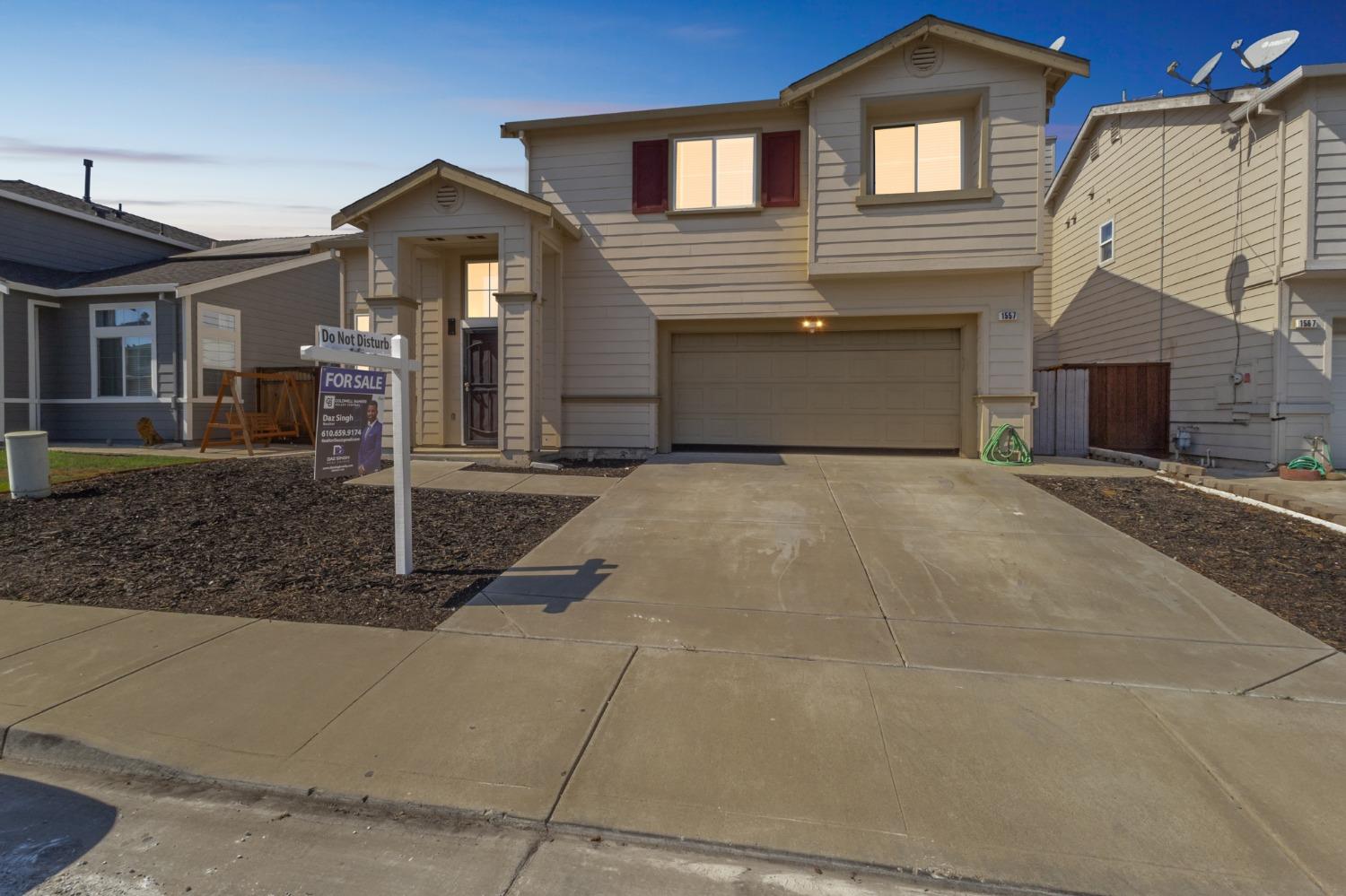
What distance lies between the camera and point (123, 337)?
14164mm

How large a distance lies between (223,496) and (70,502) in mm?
1575

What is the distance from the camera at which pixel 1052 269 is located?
59.1 feet

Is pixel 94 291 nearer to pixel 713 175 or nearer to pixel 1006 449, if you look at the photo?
pixel 713 175

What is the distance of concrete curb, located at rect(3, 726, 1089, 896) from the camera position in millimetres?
2203

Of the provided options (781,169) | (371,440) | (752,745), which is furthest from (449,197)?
(752,745)

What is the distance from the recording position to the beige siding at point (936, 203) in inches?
380

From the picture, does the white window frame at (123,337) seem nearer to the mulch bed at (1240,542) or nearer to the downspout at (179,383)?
the downspout at (179,383)

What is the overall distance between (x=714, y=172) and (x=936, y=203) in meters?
3.59

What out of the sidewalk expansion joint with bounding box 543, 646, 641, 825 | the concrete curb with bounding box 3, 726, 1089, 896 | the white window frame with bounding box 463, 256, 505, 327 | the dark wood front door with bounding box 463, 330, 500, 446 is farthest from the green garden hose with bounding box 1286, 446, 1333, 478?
the white window frame with bounding box 463, 256, 505, 327

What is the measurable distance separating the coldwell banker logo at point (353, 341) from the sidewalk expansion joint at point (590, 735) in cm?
274

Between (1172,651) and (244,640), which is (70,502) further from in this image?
(1172,651)

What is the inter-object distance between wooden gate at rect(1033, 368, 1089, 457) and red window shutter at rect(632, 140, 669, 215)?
311 inches

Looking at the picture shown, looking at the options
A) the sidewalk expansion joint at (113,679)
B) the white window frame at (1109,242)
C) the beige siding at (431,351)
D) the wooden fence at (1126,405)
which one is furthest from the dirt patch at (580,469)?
the white window frame at (1109,242)

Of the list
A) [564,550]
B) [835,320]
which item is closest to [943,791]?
[564,550]
